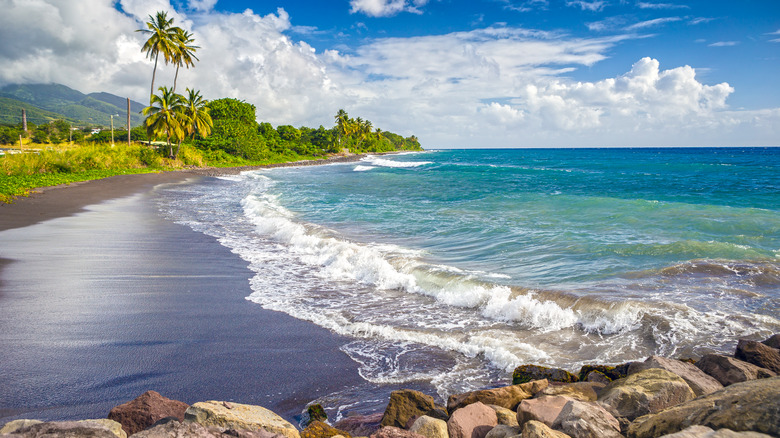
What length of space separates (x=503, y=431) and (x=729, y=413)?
1466 mm

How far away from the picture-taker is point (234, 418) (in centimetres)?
313

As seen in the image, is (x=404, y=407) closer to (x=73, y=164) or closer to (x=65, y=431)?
(x=65, y=431)

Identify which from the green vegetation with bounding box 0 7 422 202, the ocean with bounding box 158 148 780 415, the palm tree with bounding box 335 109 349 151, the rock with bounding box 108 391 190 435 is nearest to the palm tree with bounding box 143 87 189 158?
the green vegetation with bounding box 0 7 422 202

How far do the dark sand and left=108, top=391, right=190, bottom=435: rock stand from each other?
2.43 feet

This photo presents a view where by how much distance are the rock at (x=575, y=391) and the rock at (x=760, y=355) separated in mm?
1750

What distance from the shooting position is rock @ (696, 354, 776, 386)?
154 inches

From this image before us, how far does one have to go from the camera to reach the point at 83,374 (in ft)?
14.6

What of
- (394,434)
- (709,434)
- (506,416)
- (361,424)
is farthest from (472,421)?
(709,434)

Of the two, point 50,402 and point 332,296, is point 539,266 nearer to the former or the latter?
point 332,296

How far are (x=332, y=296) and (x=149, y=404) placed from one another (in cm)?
459

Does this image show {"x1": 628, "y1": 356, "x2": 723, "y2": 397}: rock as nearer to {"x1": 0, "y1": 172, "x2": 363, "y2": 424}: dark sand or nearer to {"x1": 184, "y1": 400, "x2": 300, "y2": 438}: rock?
{"x1": 0, "y1": 172, "x2": 363, "y2": 424}: dark sand

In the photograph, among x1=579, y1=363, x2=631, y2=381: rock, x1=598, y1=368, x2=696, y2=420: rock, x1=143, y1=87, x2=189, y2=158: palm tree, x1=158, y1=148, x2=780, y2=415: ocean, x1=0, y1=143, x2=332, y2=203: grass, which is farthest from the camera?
x1=143, y1=87, x2=189, y2=158: palm tree

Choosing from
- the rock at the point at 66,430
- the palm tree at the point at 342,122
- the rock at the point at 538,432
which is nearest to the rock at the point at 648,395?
the rock at the point at 538,432

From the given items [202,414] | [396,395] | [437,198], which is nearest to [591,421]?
[396,395]
